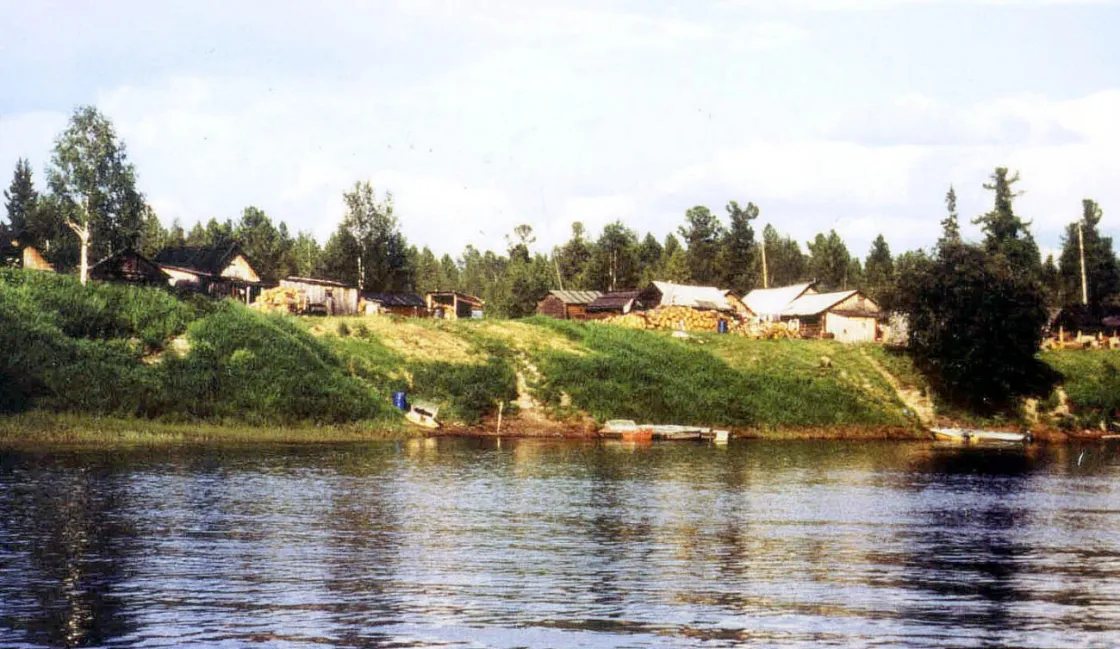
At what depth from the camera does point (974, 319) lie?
92000mm

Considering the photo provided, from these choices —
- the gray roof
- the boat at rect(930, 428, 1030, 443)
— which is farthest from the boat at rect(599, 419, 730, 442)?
the gray roof

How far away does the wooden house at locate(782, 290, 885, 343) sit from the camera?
396ft

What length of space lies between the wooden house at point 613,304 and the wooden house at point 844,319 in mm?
17037

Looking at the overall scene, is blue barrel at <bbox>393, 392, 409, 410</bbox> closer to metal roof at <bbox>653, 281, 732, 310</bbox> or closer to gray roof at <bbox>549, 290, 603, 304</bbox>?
metal roof at <bbox>653, 281, 732, 310</bbox>

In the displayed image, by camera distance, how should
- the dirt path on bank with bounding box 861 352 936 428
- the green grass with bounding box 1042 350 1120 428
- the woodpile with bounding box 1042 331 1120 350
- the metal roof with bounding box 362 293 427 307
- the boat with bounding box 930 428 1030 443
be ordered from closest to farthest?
1. the boat with bounding box 930 428 1030 443
2. the dirt path on bank with bounding box 861 352 936 428
3. the green grass with bounding box 1042 350 1120 428
4. the woodpile with bounding box 1042 331 1120 350
5. the metal roof with bounding box 362 293 427 307

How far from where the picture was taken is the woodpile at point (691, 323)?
110 meters

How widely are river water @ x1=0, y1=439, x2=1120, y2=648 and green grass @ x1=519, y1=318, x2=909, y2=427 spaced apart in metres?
26.2

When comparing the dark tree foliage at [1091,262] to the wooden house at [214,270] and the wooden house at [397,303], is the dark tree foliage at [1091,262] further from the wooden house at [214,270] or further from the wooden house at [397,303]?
the wooden house at [214,270]

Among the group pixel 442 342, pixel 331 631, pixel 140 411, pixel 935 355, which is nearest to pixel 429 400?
pixel 442 342

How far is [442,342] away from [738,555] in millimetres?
58742

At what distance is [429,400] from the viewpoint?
7956 centimetres

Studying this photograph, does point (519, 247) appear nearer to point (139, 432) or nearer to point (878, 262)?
point (878, 262)

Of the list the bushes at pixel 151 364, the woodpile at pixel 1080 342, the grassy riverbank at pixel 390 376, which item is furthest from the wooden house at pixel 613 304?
the bushes at pixel 151 364

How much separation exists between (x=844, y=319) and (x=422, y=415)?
194 ft
